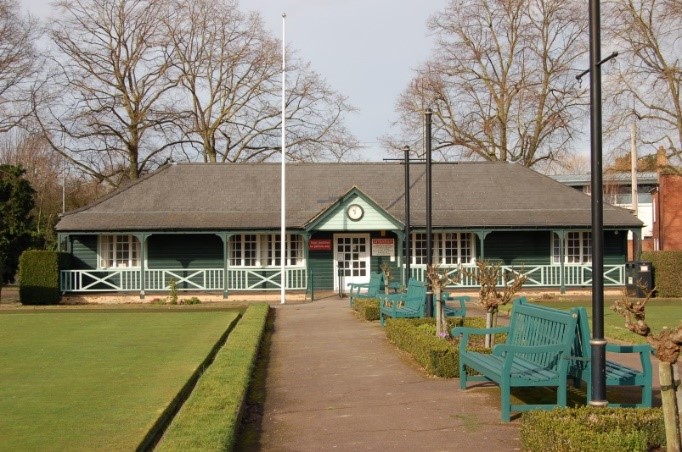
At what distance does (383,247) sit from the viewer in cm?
3253

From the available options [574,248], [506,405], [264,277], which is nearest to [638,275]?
[574,248]

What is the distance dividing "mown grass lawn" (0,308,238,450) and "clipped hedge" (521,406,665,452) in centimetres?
357

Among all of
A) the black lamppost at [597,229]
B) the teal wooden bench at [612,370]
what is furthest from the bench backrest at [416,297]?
the black lamppost at [597,229]

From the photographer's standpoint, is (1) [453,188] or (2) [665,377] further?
(1) [453,188]

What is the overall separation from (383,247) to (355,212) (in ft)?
6.96

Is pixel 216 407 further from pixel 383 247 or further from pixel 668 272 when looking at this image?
pixel 668 272

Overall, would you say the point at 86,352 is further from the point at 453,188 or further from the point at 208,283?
the point at 453,188

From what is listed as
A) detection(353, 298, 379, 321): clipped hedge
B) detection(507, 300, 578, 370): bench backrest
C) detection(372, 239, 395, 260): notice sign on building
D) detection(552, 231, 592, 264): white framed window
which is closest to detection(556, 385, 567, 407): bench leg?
detection(507, 300, 578, 370): bench backrest

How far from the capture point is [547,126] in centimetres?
4747

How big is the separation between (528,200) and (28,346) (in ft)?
→ 74.7

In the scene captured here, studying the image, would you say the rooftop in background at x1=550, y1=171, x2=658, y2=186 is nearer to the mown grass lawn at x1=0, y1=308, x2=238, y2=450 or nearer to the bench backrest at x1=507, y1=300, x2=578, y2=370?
the mown grass lawn at x1=0, y1=308, x2=238, y2=450

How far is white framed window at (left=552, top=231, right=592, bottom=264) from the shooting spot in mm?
33438

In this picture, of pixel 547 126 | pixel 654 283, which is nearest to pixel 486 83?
pixel 547 126

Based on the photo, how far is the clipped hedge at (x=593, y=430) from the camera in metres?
6.45
